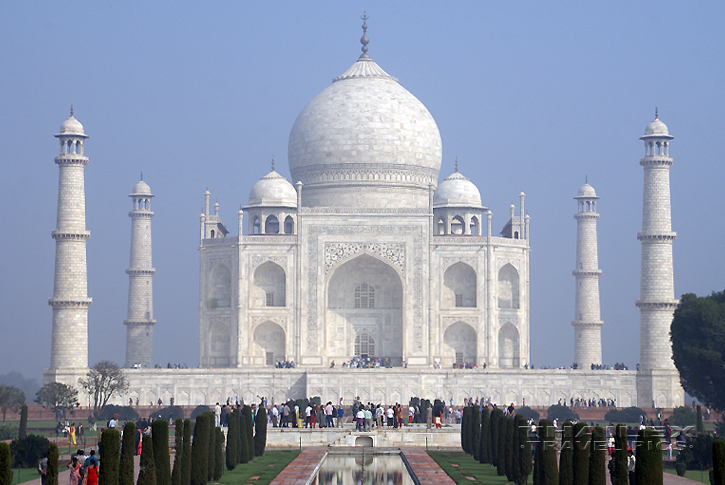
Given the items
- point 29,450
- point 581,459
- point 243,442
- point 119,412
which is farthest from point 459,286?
point 581,459

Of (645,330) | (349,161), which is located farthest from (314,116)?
(645,330)

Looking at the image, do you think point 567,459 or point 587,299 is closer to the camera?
point 567,459

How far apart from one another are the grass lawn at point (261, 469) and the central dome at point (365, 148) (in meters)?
16.5

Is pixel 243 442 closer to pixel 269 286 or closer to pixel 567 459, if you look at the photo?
pixel 567 459

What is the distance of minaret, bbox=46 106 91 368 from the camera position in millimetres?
32031

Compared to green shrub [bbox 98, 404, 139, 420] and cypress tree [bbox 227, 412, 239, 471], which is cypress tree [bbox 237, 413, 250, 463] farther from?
green shrub [bbox 98, 404, 139, 420]

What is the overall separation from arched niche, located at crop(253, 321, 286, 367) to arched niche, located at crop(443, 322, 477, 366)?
5080 mm

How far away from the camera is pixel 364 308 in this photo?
36125 mm

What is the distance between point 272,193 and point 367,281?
447 cm

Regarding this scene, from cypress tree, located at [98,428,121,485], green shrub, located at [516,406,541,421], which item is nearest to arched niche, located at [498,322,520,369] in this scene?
green shrub, located at [516,406,541,421]

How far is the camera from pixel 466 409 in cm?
2275

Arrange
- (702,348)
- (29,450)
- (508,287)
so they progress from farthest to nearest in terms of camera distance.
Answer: (508,287)
(702,348)
(29,450)

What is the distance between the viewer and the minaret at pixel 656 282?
32.4 metres

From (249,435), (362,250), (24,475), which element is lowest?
(24,475)
